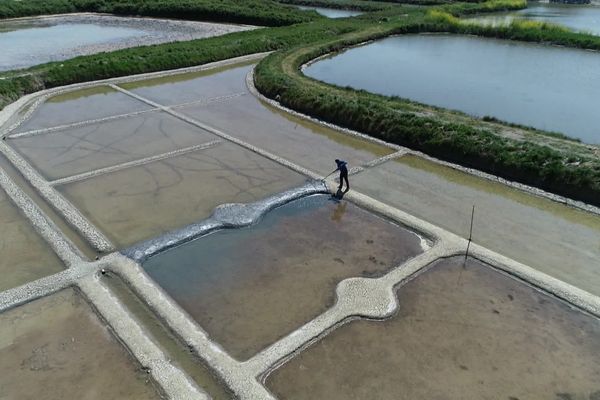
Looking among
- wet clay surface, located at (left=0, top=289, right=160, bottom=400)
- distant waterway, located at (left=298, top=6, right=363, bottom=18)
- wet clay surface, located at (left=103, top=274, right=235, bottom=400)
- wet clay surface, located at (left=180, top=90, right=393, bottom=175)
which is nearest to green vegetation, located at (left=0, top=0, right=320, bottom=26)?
distant waterway, located at (left=298, top=6, right=363, bottom=18)

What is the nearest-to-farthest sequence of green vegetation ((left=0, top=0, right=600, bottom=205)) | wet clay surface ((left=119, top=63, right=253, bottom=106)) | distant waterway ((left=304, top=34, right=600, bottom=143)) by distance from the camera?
1. green vegetation ((left=0, top=0, right=600, bottom=205))
2. distant waterway ((left=304, top=34, right=600, bottom=143))
3. wet clay surface ((left=119, top=63, right=253, bottom=106))

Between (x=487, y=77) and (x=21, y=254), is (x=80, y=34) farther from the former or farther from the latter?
(x=21, y=254)

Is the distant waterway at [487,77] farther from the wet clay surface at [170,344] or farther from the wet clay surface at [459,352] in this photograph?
the wet clay surface at [170,344]

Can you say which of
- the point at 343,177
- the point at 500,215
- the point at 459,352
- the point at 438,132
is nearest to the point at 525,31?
the point at 438,132

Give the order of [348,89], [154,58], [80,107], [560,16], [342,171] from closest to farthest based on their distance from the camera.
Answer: [342,171]
[80,107]
[348,89]
[154,58]
[560,16]

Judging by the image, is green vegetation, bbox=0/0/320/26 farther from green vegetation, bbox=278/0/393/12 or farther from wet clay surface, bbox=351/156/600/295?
wet clay surface, bbox=351/156/600/295

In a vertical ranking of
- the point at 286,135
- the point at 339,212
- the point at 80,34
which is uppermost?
the point at 80,34
